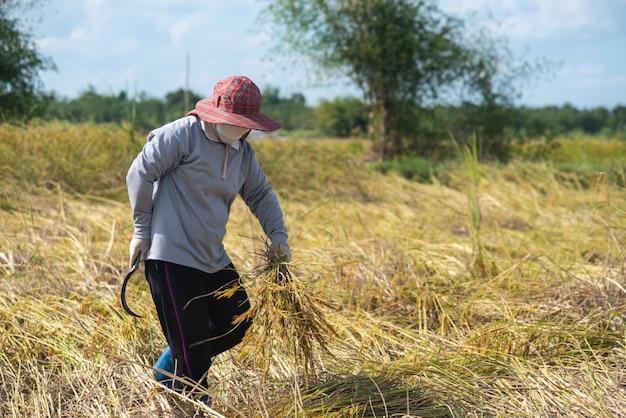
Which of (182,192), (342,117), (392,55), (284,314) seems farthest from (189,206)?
(342,117)

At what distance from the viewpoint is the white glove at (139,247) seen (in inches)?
88.1

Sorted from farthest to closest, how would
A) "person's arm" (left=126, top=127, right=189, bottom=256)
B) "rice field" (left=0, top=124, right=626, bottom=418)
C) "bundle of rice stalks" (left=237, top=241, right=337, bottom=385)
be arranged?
"rice field" (left=0, top=124, right=626, bottom=418), "person's arm" (left=126, top=127, right=189, bottom=256), "bundle of rice stalks" (left=237, top=241, right=337, bottom=385)

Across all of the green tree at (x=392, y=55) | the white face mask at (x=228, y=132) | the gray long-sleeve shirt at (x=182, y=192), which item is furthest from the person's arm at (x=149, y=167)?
the green tree at (x=392, y=55)

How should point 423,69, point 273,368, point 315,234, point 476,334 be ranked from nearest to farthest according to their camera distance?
point 273,368
point 476,334
point 315,234
point 423,69

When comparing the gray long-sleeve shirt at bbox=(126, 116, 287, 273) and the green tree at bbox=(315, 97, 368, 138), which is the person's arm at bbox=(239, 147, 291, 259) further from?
the green tree at bbox=(315, 97, 368, 138)

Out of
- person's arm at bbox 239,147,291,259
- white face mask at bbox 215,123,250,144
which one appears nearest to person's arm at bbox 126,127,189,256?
white face mask at bbox 215,123,250,144

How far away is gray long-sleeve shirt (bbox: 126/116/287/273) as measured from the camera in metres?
2.19

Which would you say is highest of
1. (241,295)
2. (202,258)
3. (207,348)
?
(202,258)

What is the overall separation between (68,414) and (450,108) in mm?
10641

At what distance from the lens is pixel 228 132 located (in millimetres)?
2242

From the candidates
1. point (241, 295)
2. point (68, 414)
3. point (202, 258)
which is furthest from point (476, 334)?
point (68, 414)

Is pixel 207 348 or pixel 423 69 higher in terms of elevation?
pixel 423 69

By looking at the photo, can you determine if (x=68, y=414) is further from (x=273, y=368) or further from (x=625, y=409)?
(x=625, y=409)

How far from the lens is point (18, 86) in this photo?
12445mm
